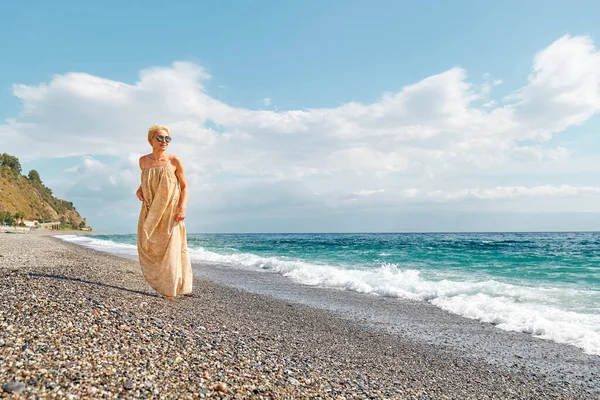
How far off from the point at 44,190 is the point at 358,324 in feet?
401

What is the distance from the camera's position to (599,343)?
817 centimetres

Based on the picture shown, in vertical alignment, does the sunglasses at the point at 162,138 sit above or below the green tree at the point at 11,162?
below

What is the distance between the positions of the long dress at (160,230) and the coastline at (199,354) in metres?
0.43

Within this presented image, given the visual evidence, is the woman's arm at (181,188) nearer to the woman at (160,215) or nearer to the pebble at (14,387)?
the woman at (160,215)

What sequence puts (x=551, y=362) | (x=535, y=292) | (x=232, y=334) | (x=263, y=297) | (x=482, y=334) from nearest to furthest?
(x=232, y=334), (x=551, y=362), (x=482, y=334), (x=263, y=297), (x=535, y=292)

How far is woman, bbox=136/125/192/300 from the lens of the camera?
25.9 feet

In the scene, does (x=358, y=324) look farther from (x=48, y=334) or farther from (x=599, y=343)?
(x=48, y=334)

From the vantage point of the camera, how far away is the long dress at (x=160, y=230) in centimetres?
789

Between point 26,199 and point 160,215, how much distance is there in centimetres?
9966

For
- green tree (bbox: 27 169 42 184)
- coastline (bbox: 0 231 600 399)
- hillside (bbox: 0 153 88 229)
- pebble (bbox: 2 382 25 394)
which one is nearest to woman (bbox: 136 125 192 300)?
coastline (bbox: 0 231 600 399)

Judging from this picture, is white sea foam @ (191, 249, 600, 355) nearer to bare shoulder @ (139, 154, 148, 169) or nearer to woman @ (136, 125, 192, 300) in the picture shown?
woman @ (136, 125, 192, 300)

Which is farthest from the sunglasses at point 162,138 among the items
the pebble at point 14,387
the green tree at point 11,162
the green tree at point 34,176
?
the green tree at point 34,176

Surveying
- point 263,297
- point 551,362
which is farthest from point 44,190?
point 551,362

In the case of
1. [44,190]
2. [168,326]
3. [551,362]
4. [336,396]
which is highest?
[44,190]
